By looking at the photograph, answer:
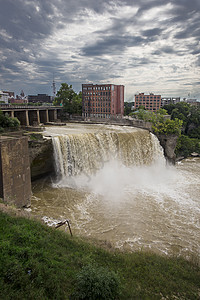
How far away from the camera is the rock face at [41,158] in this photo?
19.6m

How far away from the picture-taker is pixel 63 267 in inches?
284

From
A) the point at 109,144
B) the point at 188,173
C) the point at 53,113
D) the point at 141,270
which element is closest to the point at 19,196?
the point at 141,270

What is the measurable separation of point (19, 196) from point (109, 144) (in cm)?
1256

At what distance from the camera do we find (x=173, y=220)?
50.5ft

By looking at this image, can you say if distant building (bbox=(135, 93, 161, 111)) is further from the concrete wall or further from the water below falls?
the concrete wall

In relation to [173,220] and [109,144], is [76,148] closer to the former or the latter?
[109,144]

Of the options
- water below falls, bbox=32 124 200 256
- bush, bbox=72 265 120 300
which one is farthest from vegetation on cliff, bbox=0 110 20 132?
bush, bbox=72 265 120 300

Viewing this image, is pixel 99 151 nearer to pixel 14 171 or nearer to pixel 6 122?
pixel 6 122

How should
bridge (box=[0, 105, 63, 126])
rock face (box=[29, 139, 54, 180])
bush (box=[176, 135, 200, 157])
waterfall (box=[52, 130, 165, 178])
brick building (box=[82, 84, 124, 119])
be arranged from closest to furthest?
rock face (box=[29, 139, 54, 180]), waterfall (box=[52, 130, 165, 178]), bridge (box=[0, 105, 63, 126]), bush (box=[176, 135, 200, 157]), brick building (box=[82, 84, 124, 119])

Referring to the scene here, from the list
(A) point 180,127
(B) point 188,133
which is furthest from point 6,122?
(B) point 188,133

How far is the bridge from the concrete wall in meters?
15.4

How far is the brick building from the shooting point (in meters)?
46.9

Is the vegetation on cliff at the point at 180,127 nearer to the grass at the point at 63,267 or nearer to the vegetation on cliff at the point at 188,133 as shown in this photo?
the vegetation on cliff at the point at 188,133

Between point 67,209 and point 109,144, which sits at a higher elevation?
point 109,144
